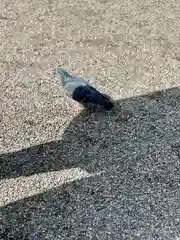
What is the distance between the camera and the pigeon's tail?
17.0ft

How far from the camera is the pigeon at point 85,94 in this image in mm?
5199

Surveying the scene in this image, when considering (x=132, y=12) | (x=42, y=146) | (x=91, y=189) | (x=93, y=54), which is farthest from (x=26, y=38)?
(x=91, y=189)

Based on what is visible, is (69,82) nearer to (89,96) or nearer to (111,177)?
(89,96)

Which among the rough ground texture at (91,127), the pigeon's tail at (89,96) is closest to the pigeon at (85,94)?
the pigeon's tail at (89,96)

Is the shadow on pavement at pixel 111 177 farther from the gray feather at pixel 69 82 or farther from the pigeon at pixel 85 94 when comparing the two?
the gray feather at pixel 69 82

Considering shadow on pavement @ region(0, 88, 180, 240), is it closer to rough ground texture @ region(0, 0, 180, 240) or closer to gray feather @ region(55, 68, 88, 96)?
rough ground texture @ region(0, 0, 180, 240)

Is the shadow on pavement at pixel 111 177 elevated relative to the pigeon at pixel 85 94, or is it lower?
lower

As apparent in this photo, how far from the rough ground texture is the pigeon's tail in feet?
0.54

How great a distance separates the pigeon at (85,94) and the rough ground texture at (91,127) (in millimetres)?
130

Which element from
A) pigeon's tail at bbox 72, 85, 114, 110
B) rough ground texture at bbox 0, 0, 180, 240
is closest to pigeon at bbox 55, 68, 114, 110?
pigeon's tail at bbox 72, 85, 114, 110

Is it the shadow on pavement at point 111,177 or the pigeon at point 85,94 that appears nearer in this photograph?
the shadow on pavement at point 111,177

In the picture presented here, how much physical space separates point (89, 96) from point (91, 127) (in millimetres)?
343

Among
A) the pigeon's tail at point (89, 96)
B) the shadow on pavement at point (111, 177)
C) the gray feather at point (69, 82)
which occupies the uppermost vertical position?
the gray feather at point (69, 82)

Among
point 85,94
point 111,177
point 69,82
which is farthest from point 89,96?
point 111,177
